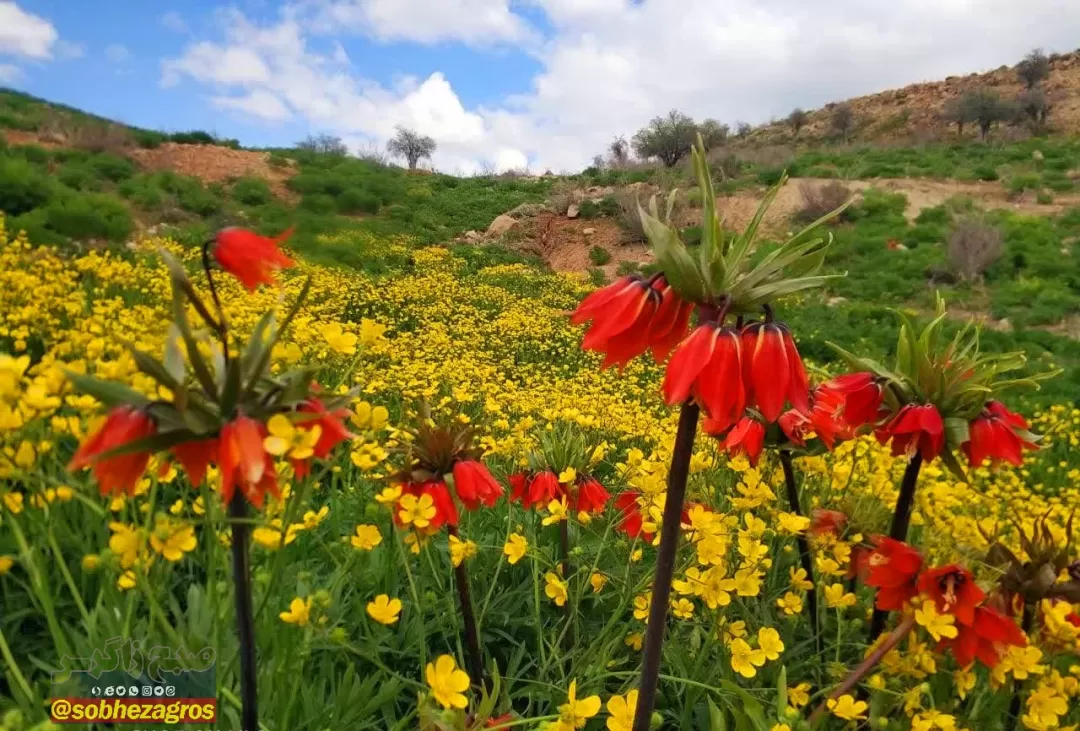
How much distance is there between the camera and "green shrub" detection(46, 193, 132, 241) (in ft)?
32.2

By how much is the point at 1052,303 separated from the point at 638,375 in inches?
275

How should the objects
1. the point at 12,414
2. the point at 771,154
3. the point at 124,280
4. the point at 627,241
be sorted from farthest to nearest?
the point at 771,154
the point at 627,241
the point at 124,280
the point at 12,414

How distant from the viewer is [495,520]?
2.83m

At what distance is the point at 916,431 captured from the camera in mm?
1451

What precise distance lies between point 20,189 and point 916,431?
39.8 feet

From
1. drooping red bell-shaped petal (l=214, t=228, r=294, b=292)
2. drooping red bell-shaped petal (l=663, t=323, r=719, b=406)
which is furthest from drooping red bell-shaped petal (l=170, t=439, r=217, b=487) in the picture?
drooping red bell-shaped petal (l=663, t=323, r=719, b=406)

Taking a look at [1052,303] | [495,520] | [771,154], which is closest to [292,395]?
[495,520]

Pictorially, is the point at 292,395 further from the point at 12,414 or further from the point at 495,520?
the point at 495,520

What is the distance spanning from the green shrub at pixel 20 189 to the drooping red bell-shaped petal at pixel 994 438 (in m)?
11.8

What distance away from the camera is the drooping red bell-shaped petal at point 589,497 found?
2.13 meters

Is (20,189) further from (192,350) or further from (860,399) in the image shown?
(860,399)

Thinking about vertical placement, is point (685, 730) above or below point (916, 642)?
below

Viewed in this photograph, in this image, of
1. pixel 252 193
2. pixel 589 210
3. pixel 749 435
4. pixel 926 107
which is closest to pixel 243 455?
pixel 749 435

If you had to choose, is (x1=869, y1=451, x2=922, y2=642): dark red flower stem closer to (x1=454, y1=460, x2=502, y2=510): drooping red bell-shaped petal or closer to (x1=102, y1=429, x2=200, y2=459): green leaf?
(x1=454, y1=460, x2=502, y2=510): drooping red bell-shaped petal
